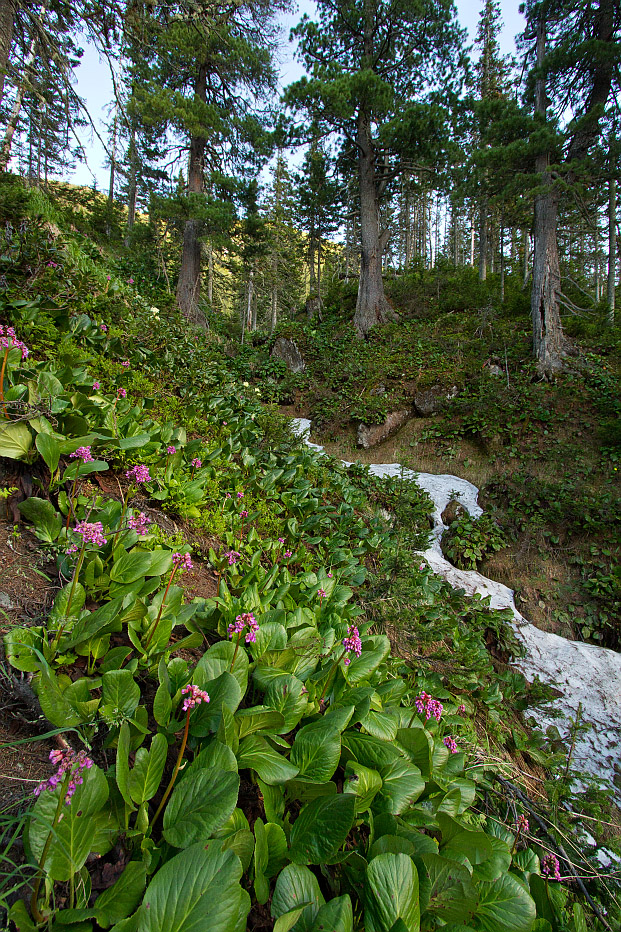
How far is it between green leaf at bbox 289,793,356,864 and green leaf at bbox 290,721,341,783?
3.8 inches

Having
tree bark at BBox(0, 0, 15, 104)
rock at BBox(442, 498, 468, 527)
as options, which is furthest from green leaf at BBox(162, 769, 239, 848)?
tree bark at BBox(0, 0, 15, 104)

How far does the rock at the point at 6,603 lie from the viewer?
1516 millimetres

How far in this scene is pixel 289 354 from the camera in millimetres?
12344

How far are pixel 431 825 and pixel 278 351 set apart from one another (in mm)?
12393

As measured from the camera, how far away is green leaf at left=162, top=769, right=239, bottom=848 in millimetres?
935

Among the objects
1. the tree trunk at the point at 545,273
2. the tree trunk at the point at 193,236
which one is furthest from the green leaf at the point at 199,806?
the tree trunk at the point at 193,236

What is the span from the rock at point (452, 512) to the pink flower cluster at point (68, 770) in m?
6.19

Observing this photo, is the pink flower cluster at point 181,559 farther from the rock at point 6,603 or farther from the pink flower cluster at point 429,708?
the pink flower cluster at point 429,708

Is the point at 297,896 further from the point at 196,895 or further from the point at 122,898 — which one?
the point at 122,898

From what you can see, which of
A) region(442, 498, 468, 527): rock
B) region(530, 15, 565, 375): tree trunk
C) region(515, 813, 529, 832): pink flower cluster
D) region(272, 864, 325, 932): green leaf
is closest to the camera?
region(272, 864, 325, 932): green leaf

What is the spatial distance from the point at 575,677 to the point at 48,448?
18.0 ft

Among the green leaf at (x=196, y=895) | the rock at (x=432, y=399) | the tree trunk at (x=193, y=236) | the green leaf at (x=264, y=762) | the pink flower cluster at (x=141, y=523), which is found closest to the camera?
the green leaf at (x=196, y=895)

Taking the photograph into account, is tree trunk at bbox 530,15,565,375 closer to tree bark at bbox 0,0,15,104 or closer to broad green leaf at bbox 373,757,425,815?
broad green leaf at bbox 373,757,425,815

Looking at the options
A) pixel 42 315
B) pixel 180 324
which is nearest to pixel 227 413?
pixel 42 315
